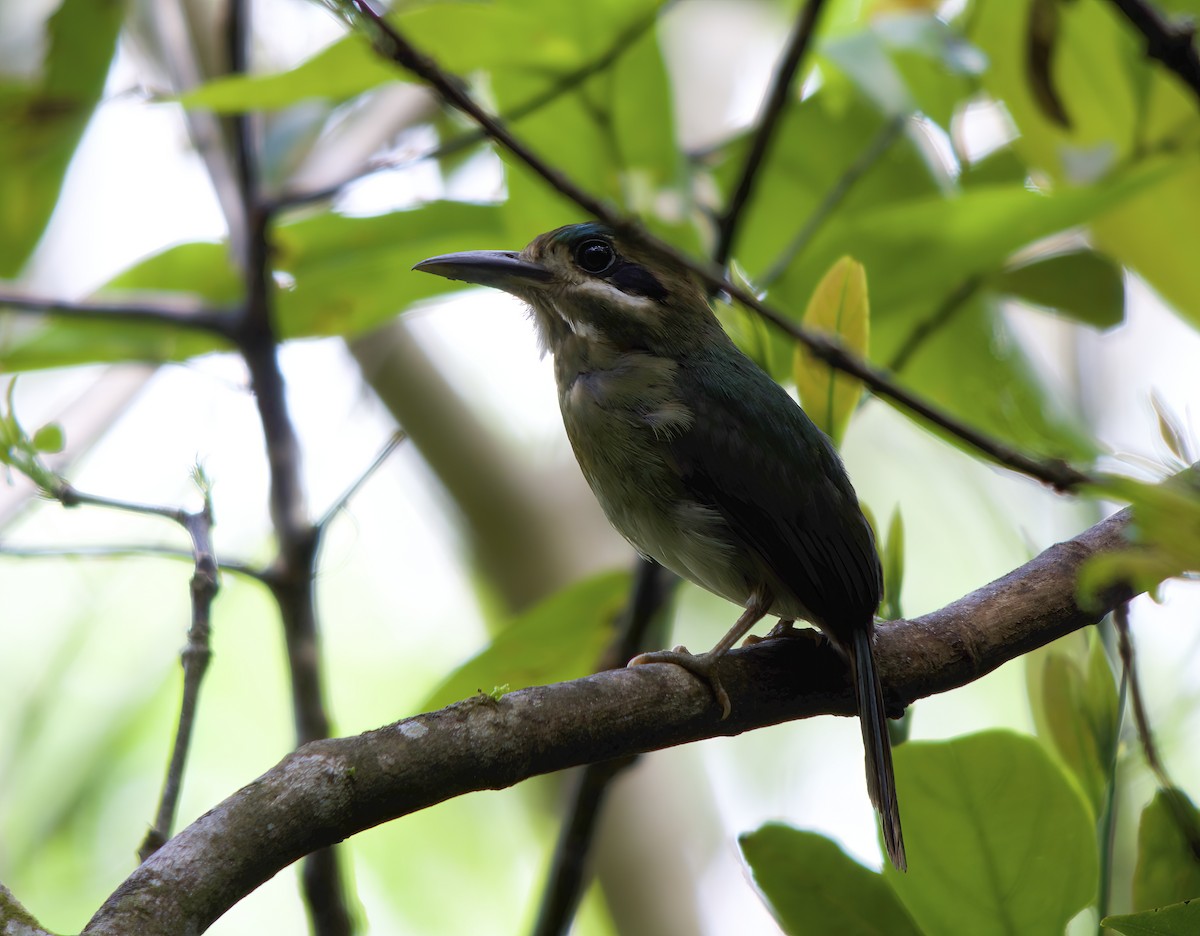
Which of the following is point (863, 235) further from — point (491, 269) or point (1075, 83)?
point (491, 269)

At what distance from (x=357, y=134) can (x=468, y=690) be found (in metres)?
2.47

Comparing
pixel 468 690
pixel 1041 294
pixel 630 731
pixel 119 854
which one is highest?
pixel 119 854

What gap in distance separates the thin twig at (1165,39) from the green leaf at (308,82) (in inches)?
56.1

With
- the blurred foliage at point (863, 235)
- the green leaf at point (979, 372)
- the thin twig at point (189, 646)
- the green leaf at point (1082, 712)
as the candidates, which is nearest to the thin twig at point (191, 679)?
the thin twig at point (189, 646)

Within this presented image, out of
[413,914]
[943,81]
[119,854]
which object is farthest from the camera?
[413,914]

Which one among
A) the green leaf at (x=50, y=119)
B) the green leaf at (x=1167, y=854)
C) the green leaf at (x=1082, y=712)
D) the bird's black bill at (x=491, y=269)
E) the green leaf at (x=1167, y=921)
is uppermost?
the green leaf at (x=50, y=119)

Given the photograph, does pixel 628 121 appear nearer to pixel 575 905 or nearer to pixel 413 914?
pixel 575 905

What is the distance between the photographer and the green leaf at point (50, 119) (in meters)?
3.31

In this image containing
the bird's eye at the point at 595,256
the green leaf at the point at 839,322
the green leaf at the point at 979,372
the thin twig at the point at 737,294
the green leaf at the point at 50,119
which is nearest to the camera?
the thin twig at the point at 737,294

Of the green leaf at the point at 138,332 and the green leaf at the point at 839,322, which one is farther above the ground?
the green leaf at the point at 138,332

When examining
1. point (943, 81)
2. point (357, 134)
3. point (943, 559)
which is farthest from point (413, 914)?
point (943, 81)

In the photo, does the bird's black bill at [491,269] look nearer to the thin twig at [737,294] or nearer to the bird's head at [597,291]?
the bird's head at [597,291]

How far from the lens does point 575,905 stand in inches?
107

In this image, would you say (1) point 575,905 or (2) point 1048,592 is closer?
(2) point 1048,592
